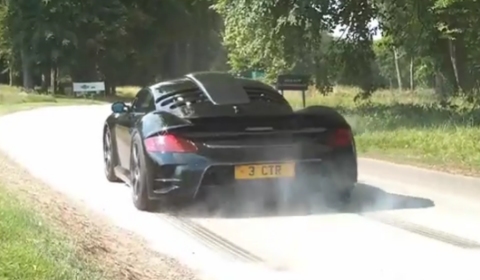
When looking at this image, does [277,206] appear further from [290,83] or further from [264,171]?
[290,83]

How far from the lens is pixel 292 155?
8672 mm

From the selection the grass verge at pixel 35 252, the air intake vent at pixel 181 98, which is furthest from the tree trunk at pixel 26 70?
the grass verge at pixel 35 252

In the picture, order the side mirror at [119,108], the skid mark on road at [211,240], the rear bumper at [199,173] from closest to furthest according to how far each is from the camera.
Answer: the skid mark on road at [211,240] < the rear bumper at [199,173] < the side mirror at [119,108]

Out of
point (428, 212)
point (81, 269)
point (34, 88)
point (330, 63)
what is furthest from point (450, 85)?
point (34, 88)

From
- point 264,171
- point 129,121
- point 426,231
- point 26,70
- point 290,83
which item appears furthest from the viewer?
point 26,70

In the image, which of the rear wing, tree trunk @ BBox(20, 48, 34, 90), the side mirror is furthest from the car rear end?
tree trunk @ BBox(20, 48, 34, 90)

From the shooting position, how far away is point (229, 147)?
848 cm

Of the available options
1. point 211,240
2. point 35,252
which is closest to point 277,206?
point 211,240

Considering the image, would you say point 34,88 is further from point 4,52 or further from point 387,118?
point 387,118

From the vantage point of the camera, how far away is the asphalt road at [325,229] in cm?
641

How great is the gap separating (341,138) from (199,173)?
63.3 inches

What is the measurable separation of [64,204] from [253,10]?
550 inches

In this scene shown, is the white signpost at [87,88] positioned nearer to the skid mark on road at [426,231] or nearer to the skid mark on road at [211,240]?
the skid mark on road at [211,240]

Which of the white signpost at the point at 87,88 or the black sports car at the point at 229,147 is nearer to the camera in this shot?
the black sports car at the point at 229,147
